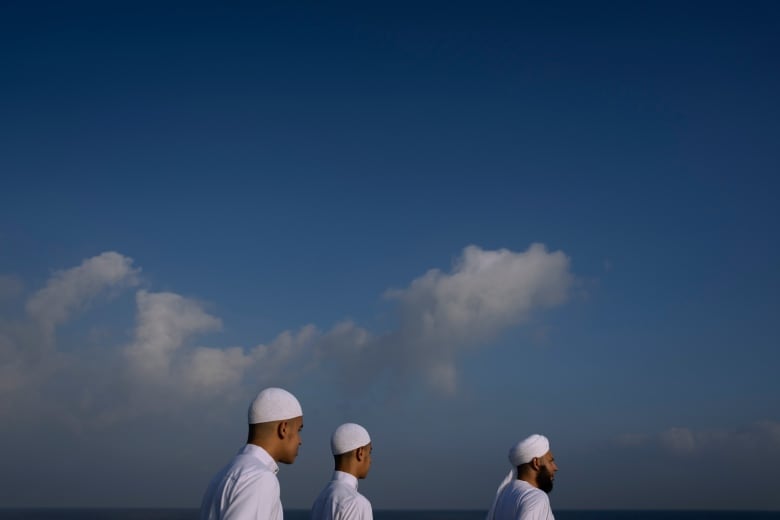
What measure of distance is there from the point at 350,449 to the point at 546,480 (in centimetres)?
240

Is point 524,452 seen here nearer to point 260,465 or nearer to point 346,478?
point 346,478

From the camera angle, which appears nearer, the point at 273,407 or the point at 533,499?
the point at 273,407

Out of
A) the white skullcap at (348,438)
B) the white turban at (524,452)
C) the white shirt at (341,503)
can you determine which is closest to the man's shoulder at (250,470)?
the white shirt at (341,503)

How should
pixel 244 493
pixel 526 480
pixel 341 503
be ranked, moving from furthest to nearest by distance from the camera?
1. pixel 526 480
2. pixel 341 503
3. pixel 244 493

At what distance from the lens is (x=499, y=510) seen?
30.6ft

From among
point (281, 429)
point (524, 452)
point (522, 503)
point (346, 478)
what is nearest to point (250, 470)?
point (281, 429)

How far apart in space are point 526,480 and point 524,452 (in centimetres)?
32

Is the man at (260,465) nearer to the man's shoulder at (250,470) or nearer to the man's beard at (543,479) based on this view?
the man's shoulder at (250,470)

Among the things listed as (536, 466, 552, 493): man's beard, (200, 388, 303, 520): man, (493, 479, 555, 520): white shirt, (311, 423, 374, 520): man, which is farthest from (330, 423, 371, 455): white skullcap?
(200, 388, 303, 520): man

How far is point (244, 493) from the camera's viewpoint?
554cm

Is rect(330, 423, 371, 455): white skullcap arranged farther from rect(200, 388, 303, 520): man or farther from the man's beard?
rect(200, 388, 303, 520): man

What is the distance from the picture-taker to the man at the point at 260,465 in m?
5.54

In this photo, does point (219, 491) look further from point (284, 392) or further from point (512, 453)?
point (512, 453)

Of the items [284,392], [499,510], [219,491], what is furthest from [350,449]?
[219,491]
